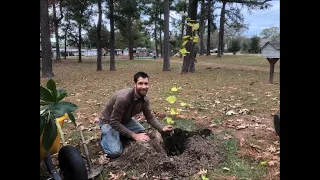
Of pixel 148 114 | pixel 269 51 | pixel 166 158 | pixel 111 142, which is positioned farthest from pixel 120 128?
pixel 269 51

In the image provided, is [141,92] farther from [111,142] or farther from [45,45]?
[45,45]

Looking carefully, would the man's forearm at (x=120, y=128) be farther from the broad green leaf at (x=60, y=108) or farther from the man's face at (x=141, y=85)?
the broad green leaf at (x=60, y=108)

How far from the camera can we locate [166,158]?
3896 mm

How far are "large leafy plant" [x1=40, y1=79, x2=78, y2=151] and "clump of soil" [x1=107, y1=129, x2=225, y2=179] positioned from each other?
5.30 ft

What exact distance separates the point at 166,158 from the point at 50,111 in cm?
200

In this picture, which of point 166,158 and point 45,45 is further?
→ point 45,45

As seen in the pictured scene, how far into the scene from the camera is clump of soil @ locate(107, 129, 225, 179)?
3682 millimetres

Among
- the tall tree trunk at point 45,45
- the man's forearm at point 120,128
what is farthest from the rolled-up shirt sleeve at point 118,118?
the tall tree trunk at point 45,45

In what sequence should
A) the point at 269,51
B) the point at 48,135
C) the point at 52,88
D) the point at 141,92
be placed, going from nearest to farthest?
the point at 48,135 < the point at 52,88 < the point at 141,92 < the point at 269,51

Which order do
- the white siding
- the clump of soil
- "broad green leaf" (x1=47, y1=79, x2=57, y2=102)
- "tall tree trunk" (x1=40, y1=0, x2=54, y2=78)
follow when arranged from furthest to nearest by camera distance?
"tall tree trunk" (x1=40, y1=0, x2=54, y2=78) < the white siding < the clump of soil < "broad green leaf" (x1=47, y1=79, x2=57, y2=102)

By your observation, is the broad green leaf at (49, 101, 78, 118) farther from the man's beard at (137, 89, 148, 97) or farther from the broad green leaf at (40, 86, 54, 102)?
the man's beard at (137, 89, 148, 97)

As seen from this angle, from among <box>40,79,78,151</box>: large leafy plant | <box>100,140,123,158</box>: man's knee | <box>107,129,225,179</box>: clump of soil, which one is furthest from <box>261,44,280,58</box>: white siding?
<box>40,79,78,151</box>: large leafy plant

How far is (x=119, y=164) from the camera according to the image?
3902 millimetres
